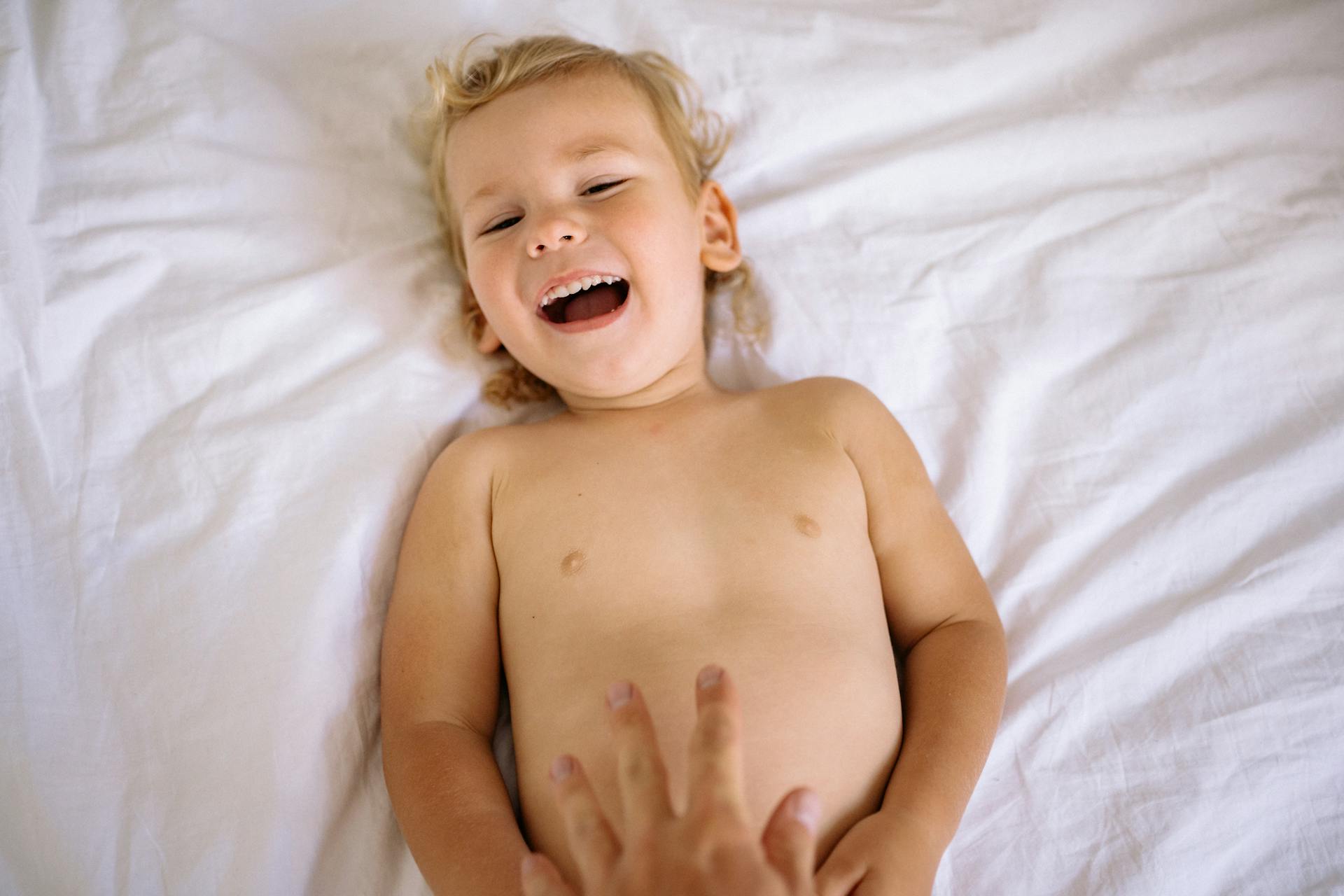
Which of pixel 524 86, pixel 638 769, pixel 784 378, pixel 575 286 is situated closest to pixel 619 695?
pixel 638 769

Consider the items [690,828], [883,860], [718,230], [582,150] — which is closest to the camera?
[690,828]

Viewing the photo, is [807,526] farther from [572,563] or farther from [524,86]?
[524,86]

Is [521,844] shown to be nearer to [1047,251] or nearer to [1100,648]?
[1100,648]

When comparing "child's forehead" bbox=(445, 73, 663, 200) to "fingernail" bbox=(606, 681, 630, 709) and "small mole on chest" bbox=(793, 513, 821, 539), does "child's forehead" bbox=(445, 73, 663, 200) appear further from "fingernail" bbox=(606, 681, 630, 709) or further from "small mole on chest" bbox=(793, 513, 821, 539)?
"fingernail" bbox=(606, 681, 630, 709)

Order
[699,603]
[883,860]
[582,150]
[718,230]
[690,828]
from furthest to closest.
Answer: [718,230]
[582,150]
[699,603]
[883,860]
[690,828]

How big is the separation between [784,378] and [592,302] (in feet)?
0.93

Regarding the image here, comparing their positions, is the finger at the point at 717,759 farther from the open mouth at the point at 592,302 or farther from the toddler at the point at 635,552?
the open mouth at the point at 592,302

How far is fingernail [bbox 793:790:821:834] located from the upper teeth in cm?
61

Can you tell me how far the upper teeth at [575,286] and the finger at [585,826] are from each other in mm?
547

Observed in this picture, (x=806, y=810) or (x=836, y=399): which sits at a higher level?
(x=836, y=399)

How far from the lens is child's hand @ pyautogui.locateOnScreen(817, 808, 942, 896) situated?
0.85m

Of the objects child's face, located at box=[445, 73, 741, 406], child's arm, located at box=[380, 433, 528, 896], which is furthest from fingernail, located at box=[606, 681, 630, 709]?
child's face, located at box=[445, 73, 741, 406]

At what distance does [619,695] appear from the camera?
74cm

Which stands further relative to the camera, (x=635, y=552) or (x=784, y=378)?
(x=784, y=378)
